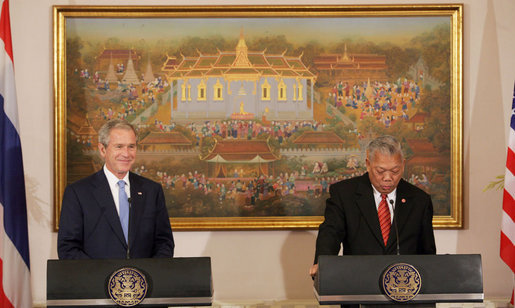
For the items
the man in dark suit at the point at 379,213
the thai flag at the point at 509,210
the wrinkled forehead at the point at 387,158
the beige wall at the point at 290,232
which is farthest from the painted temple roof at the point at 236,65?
the wrinkled forehead at the point at 387,158

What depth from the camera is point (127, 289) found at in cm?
267

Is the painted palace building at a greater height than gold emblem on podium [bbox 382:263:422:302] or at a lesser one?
greater

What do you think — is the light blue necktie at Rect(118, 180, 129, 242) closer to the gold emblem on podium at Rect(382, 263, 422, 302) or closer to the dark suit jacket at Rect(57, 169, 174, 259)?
the dark suit jacket at Rect(57, 169, 174, 259)

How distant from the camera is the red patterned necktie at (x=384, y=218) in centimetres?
333

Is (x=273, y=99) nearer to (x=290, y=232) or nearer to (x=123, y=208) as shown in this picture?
(x=290, y=232)

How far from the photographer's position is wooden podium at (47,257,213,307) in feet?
8.78

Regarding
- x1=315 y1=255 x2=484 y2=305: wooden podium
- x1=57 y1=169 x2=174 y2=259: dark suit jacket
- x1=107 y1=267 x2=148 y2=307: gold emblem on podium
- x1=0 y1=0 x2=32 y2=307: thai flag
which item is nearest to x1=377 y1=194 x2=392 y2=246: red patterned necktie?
x1=315 y1=255 x2=484 y2=305: wooden podium

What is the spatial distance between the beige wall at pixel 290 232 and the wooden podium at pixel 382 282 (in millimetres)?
2358

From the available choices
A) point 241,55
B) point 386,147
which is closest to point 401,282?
point 386,147

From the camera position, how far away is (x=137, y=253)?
3293 millimetres

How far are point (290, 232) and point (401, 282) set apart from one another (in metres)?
2.41

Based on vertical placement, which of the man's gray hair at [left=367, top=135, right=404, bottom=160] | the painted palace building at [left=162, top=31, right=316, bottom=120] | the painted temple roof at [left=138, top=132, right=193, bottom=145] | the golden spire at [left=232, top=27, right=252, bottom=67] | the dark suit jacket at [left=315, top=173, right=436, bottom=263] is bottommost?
the dark suit jacket at [left=315, top=173, right=436, bottom=263]

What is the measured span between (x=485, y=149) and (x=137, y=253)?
308cm

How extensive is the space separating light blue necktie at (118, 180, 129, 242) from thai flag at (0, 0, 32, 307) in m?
1.52
